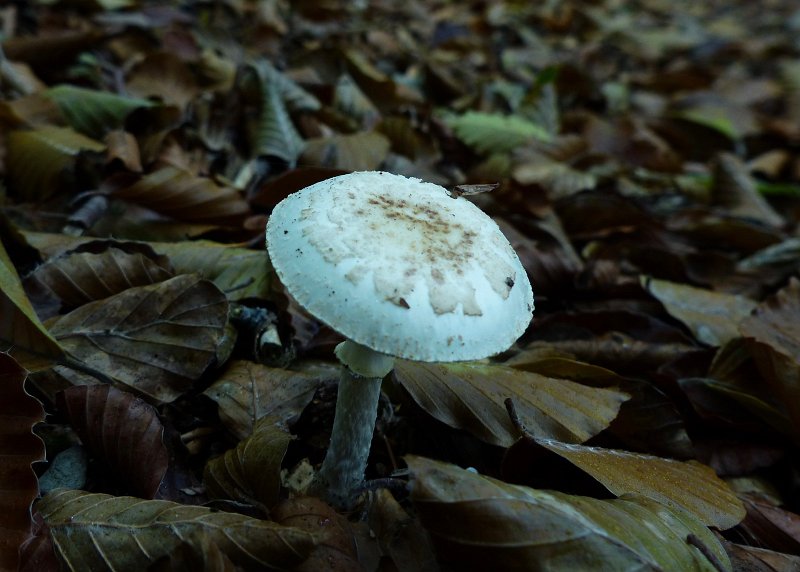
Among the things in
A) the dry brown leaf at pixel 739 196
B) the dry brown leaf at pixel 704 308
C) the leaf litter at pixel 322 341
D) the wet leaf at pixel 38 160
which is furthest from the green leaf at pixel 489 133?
the wet leaf at pixel 38 160

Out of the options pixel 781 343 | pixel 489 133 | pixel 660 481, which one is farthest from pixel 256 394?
pixel 489 133

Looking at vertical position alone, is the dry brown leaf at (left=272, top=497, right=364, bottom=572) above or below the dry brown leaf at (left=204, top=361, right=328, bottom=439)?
above

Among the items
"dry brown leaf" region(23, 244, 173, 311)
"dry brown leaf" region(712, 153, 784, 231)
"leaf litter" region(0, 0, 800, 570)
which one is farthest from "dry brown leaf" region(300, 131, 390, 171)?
"dry brown leaf" region(712, 153, 784, 231)

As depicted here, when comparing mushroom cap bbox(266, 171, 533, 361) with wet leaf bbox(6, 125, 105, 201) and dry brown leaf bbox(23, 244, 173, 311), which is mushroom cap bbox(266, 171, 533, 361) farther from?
wet leaf bbox(6, 125, 105, 201)

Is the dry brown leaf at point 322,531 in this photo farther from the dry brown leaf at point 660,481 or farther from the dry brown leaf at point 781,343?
the dry brown leaf at point 781,343

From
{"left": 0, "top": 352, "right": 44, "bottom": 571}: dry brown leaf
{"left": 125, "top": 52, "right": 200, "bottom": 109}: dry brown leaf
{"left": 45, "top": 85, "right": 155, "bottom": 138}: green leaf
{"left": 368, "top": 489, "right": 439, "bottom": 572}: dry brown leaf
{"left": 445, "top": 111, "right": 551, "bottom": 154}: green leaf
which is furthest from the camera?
{"left": 445, "top": 111, "right": 551, "bottom": 154}: green leaf
